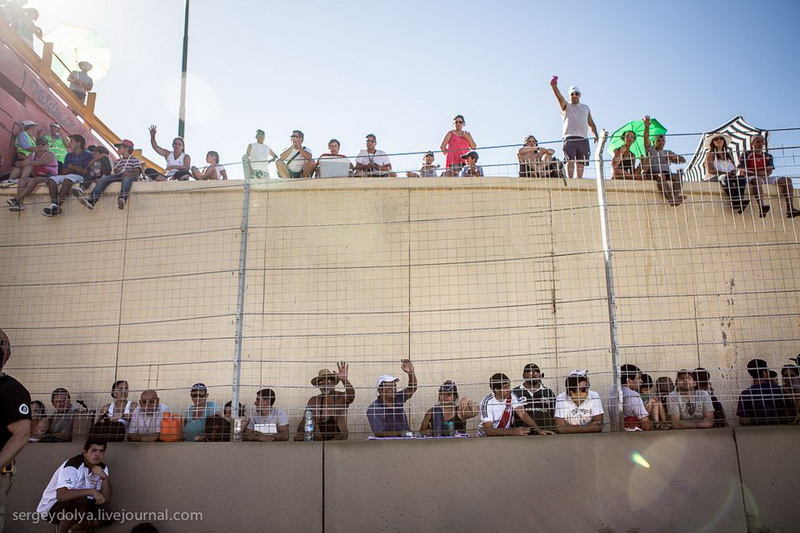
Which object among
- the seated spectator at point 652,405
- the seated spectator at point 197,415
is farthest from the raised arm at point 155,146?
the seated spectator at point 652,405

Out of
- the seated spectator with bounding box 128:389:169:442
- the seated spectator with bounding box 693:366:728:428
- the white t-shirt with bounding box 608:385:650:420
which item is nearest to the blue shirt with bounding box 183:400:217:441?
the seated spectator with bounding box 128:389:169:442

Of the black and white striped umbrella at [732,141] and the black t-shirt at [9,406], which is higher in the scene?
the black and white striped umbrella at [732,141]

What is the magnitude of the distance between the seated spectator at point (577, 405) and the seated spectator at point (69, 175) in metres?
5.86

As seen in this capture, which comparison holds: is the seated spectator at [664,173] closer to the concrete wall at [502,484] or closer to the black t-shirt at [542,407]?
the black t-shirt at [542,407]

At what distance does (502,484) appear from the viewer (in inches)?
194

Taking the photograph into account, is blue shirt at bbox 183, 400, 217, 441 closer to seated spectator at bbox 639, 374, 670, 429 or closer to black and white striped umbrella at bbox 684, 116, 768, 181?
seated spectator at bbox 639, 374, 670, 429

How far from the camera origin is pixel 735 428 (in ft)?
16.1

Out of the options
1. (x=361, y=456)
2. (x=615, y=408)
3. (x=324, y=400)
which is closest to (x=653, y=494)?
(x=615, y=408)

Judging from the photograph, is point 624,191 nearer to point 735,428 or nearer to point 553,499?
point 735,428

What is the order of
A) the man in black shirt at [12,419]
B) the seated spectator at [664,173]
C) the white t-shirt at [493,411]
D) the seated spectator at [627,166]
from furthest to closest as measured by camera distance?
the seated spectator at [664,173] → the seated spectator at [627,166] → the white t-shirt at [493,411] → the man in black shirt at [12,419]

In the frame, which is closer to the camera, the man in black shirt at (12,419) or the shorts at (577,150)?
the man in black shirt at (12,419)

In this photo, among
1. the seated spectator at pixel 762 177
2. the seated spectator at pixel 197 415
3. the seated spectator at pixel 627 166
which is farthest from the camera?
the seated spectator at pixel 627 166

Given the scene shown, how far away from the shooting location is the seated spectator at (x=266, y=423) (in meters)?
5.37

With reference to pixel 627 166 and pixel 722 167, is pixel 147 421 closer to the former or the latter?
pixel 627 166
